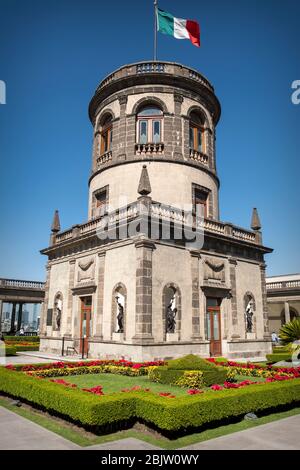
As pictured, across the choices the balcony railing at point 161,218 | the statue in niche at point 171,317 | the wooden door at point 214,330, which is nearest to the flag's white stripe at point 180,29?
the balcony railing at point 161,218

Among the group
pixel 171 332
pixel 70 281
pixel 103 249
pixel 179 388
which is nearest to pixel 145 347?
pixel 171 332

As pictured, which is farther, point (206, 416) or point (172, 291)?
point (172, 291)

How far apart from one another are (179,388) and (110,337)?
26.0 ft

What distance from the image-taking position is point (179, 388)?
13.4 m

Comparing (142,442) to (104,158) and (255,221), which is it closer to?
(104,158)

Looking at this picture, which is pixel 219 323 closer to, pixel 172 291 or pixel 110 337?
pixel 172 291

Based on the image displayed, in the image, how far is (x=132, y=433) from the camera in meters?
8.52

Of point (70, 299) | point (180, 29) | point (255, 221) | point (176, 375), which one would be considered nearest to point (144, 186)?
point (176, 375)

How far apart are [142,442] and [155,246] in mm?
12563

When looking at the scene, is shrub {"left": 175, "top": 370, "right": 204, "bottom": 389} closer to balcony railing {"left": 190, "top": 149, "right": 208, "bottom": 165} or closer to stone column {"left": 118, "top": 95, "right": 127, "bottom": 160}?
stone column {"left": 118, "top": 95, "right": 127, "bottom": 160}

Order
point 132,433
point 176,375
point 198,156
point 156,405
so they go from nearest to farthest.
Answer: point 156,405, point 132,433, point 176,375, point 198,156
